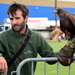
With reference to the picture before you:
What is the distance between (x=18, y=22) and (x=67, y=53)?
0.89m

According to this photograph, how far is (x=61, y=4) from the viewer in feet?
149

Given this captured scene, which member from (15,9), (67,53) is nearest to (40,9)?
(15,9)

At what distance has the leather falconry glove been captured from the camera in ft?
8.75

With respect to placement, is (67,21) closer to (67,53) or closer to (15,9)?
(67,53)

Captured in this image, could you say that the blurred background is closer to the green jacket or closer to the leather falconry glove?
the green jacket

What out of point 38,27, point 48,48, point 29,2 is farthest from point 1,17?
point 48,48

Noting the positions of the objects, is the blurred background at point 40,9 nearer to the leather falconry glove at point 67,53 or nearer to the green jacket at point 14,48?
the green jacket at point 14,48

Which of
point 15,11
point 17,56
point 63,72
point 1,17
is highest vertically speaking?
point 15,11

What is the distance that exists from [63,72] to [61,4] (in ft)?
126

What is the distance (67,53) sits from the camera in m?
2.78

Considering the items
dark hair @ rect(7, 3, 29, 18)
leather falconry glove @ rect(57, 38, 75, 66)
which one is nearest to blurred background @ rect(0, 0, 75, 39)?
dark hair @ rect(7, 3, 29, 18)

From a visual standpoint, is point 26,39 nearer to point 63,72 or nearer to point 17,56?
point 17,56

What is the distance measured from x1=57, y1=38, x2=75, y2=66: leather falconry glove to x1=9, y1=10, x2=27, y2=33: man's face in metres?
0.76

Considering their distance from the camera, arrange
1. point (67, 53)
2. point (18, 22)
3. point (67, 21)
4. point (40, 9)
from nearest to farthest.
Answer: point (67, 21)
point (67, 53)
point (18, 22)
point (40, 9)
